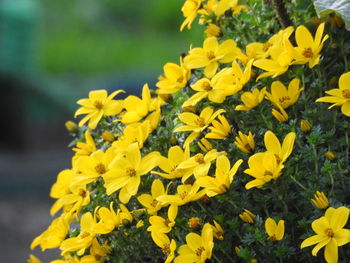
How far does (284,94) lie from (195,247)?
0.37 m

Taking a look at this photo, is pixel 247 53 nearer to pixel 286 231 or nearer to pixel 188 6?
pixel 188 6

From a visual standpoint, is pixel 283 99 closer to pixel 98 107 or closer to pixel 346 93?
pixel 346 93

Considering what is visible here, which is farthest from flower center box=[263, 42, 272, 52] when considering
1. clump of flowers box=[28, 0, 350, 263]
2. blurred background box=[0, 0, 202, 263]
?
blurred background box=[0, 0, 202, 263]

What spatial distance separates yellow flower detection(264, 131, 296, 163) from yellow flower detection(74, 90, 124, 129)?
0.44 meters

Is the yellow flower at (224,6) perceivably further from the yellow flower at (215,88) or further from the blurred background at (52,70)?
the blurred background at (52,70)

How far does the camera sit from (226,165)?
1.52m

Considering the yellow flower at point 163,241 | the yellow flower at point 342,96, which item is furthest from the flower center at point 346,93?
the yellow flower at point 163,241

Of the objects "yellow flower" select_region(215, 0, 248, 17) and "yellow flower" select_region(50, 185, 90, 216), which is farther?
"yellow flower" select_region(215, 0, 248, 17)

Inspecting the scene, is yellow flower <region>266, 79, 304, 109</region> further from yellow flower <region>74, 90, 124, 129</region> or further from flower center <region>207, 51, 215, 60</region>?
yellow flower <region>74, 90, 124, 129</region>

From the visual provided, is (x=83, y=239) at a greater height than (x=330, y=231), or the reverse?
(x=83, y=239)

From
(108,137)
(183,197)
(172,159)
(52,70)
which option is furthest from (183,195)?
(52,70)

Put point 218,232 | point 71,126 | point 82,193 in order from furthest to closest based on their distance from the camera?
1. point 71,126
2. point 82,193
3. point 218,232

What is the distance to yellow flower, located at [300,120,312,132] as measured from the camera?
5.06 feet

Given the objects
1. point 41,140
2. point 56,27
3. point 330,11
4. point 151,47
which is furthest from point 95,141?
point 56,27
